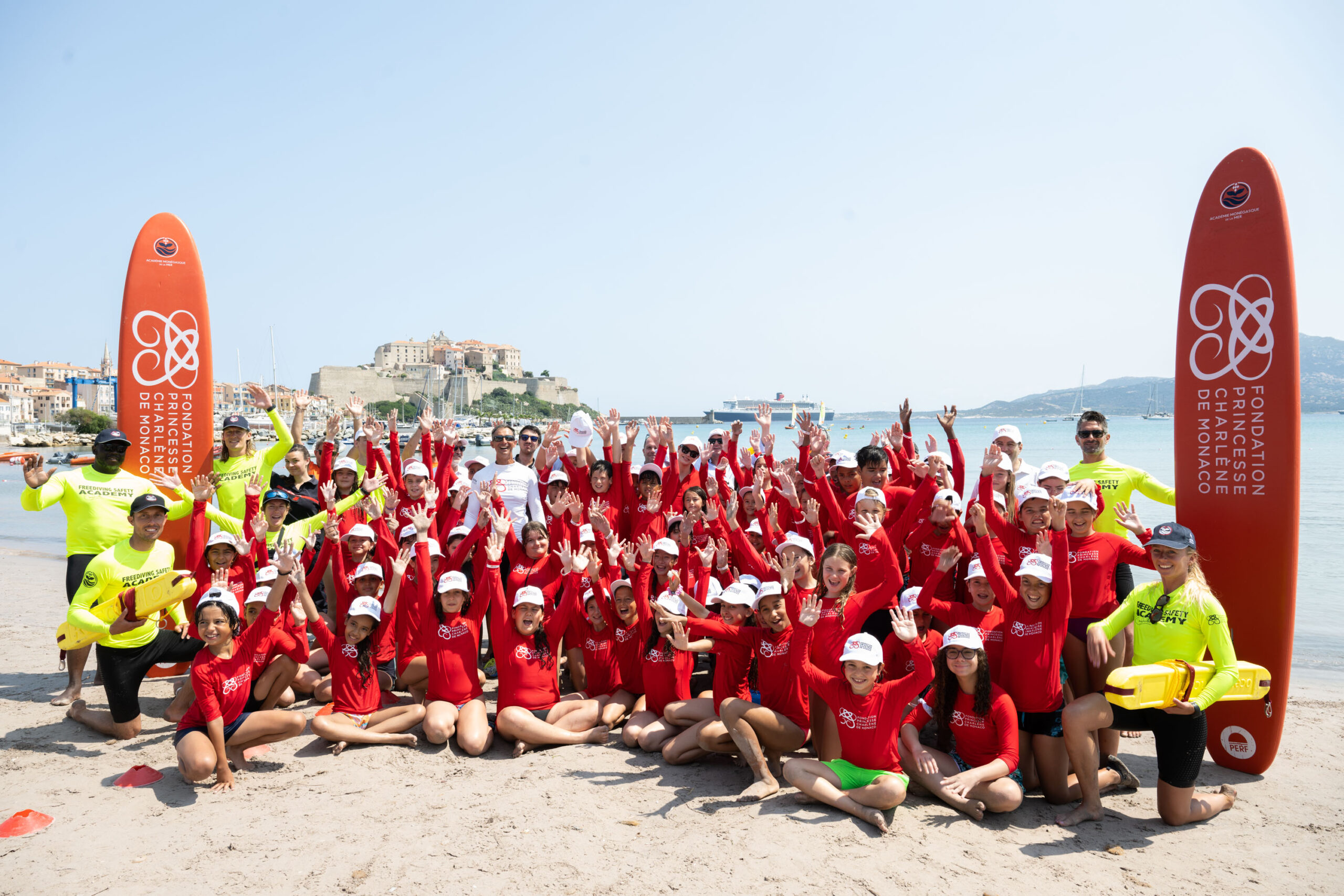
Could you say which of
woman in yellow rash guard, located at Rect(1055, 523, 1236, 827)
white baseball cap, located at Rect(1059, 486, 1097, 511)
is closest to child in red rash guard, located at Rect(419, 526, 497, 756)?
woman in yellow rash guard, located at Rect(1055, 523, 1236, 827)

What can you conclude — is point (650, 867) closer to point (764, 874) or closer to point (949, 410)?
point (764, 874)

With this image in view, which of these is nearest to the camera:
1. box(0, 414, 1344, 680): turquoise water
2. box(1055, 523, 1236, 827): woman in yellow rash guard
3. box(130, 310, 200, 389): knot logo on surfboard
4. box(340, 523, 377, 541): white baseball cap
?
box(1055, 523, 1236, 827): woman in yellow rash guard

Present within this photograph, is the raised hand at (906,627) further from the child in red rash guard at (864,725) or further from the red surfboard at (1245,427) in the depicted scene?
the red surfboard at (1245,427)

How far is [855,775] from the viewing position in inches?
169

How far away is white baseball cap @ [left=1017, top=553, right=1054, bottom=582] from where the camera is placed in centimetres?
450

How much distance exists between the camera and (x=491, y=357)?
11444 cm

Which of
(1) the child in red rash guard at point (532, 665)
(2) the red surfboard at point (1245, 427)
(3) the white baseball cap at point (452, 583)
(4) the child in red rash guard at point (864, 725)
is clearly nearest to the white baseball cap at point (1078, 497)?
(2) the red surfboard at point (1245, 427)

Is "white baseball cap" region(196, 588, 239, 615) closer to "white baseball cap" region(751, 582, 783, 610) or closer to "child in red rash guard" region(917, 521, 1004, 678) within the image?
"white baseball cap" region(751, 582, 783, 610)

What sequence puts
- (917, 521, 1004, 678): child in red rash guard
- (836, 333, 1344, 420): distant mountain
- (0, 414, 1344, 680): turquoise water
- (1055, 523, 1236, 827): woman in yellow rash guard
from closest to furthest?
(1055, 523, 1236, 827): woman in yellow rash guard, (917, 521, 1004, 678): child in red rash guard, (0, 414, 1344, 680): turquoise water, (836, 333, 1344, 420): distant mountain

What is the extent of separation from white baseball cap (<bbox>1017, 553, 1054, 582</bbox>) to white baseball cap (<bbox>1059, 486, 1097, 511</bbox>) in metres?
0.53

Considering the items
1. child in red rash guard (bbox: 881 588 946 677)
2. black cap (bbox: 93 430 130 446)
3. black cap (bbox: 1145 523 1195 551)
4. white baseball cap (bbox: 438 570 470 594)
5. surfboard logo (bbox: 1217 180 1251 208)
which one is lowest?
child in red rash guard (bbox: 881 588 946 677)

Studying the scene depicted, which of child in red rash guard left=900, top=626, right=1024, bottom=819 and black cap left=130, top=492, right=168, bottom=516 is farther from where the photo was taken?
black cap left=130, top=492, right=168, bottom=516

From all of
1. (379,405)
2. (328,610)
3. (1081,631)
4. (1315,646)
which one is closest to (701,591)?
(1081,631)

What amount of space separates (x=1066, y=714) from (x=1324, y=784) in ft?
6.72
